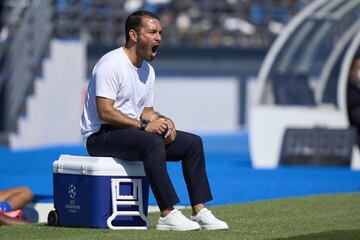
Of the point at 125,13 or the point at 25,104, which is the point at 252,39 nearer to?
the point at 125,13

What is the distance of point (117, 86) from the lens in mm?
8234

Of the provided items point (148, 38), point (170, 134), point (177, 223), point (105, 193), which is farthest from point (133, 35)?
point (177, 223)

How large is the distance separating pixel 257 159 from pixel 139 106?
33.0 feet

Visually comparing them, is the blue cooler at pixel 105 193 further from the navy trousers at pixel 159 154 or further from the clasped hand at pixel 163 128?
the clasped hand at pixel 163 128

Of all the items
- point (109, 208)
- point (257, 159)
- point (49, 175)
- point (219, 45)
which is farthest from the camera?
point (219, 45)

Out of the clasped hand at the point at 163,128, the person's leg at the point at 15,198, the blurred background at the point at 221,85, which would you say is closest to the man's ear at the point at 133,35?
the clasped hand at the point at 163,128

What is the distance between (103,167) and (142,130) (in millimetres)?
375

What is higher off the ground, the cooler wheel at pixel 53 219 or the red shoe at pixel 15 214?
the cooler wheel at pixel 53 219

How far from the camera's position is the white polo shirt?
8.20m

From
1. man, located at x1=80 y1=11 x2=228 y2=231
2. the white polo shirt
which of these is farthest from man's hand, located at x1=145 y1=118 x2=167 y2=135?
the white polo shirt

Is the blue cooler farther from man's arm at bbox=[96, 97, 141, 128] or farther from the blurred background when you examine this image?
the blurred background

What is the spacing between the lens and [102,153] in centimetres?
833

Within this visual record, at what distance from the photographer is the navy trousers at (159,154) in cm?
792

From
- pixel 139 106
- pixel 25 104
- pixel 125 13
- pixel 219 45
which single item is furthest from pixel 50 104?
pixel 139 106
